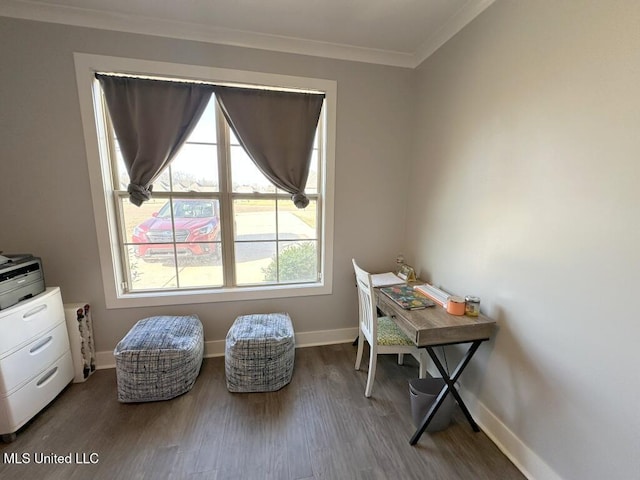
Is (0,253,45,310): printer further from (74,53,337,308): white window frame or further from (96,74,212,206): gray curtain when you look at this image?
(96,74,212,206): gray curtain

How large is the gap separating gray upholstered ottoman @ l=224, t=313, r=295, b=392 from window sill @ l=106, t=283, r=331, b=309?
39cm

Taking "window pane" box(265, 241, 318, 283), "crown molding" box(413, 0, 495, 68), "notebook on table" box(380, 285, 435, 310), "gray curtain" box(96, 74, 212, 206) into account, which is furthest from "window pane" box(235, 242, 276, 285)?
"crown molding" box(413, 0, 495, 68)

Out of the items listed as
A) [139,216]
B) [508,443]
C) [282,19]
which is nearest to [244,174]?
[139,216]

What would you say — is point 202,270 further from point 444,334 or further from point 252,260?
point 444,334

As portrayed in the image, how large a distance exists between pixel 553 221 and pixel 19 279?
2.97 meters

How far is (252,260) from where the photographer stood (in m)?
2.39

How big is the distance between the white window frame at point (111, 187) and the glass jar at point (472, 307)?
1.17 metres

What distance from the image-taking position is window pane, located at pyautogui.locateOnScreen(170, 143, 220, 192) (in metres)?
2.14

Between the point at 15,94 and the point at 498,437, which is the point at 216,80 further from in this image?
Result: the point at 498,437

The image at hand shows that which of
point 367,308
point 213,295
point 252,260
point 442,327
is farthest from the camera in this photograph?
point 252,260

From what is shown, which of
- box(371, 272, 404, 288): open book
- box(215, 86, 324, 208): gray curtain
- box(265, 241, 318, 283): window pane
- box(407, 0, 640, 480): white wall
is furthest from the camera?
box(265, 241, 318, 283): window pane

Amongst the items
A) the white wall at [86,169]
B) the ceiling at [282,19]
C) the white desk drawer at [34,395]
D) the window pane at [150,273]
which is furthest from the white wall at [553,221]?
the white desk drawer at [34,395]

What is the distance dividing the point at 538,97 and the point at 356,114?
4.26ft

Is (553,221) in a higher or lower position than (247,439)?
higher
